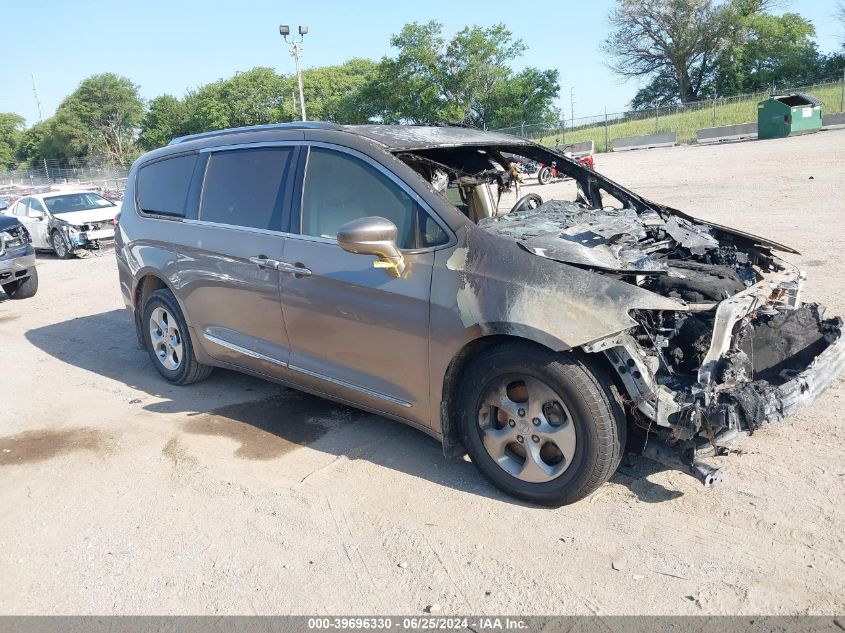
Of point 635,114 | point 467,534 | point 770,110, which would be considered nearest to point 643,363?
point 467,534

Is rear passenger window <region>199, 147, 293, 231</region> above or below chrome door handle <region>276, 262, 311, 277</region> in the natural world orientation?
above

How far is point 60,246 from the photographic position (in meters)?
15.0

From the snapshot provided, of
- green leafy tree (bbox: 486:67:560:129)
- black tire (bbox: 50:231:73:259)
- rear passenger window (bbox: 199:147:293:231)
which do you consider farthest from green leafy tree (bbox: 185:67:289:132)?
rear passenger window (bbox: 199:147:293:231)

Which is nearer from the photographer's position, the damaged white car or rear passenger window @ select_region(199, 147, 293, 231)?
the damaged white car

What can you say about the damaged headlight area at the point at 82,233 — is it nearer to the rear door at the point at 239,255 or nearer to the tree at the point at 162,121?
the rear door at the point at 239,255

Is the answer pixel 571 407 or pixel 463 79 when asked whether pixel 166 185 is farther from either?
pixel 463 79

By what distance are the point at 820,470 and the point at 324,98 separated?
7072 centimetres

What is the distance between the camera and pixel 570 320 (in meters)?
3.18

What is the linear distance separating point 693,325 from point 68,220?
14.7 meters

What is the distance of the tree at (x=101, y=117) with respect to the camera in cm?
7225

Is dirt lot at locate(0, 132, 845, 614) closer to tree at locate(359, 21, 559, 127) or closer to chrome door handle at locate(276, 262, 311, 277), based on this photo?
chrome door handle at locate(276, 262, 311, 277)

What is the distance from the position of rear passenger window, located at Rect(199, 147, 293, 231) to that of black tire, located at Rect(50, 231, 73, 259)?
11.4 metres

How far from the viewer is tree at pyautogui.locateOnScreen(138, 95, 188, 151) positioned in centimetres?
7231

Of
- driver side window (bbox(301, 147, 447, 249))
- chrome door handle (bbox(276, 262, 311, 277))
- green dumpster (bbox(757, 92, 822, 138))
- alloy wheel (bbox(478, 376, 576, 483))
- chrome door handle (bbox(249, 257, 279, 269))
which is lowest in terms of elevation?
alloy wheel (bbox(478, 376, 576, 483))
